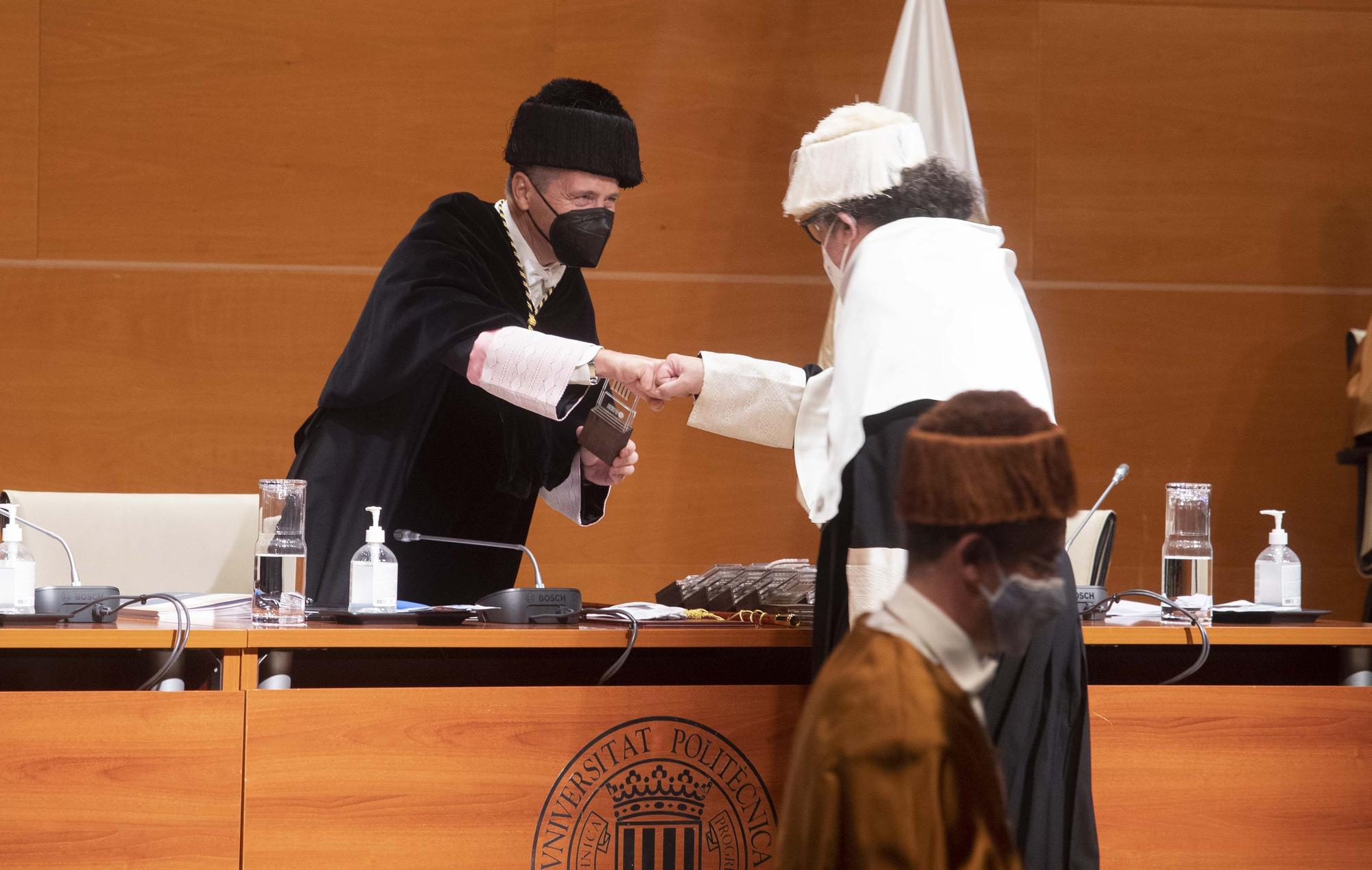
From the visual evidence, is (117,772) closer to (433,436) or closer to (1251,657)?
(433,436)

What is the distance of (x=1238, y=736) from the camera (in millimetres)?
1996

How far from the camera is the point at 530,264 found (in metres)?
2.75

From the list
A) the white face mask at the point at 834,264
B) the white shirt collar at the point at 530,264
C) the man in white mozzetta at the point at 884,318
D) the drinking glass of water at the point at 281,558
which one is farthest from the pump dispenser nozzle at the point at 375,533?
the white shirt collar at the point at 530,264

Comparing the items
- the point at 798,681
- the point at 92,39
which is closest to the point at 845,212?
the point at 798,681

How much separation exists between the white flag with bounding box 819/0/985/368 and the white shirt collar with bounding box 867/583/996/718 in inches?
122

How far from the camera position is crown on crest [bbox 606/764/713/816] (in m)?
1.86

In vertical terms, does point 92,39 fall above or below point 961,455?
above

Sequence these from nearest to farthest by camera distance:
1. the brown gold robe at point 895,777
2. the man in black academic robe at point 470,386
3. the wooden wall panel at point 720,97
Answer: the brown gold robe at point 895,777, the man in black academic robe at point 470,386, the wooden wall panel at point 720,97

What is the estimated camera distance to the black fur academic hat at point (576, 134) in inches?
103

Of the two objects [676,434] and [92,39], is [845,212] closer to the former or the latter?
[676,434]

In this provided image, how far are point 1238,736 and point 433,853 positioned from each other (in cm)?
119

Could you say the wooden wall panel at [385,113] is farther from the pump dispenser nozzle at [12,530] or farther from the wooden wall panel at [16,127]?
the pump dispenser nozzle at [12,530]

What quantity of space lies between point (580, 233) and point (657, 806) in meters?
1.18

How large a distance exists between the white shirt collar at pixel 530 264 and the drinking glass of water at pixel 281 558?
2.58 feet
